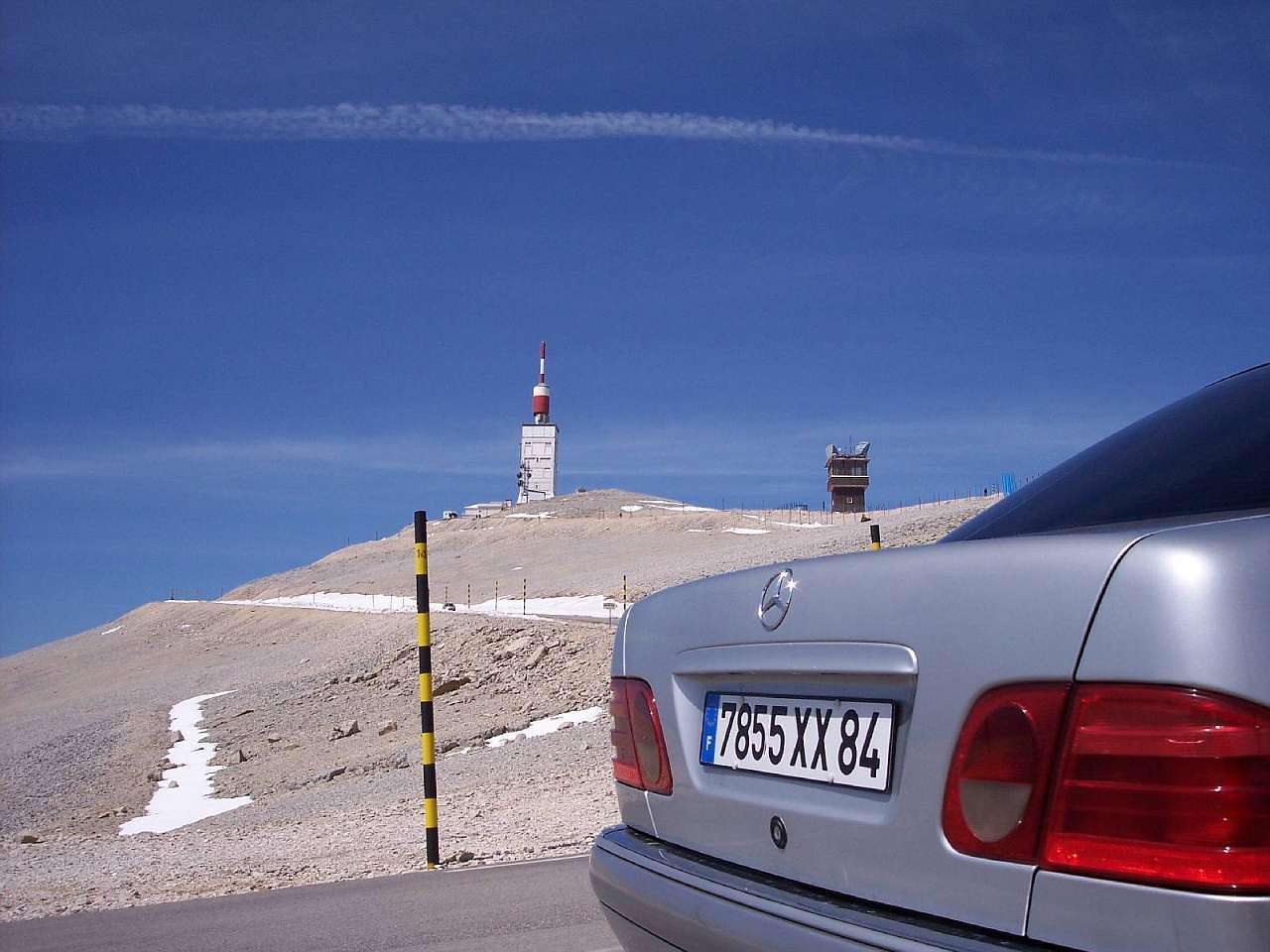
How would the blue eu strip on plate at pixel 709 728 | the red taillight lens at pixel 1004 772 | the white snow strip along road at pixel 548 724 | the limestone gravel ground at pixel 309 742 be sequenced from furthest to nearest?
the white snow strip along road at pixel 548 724 < the limestone gravel ground at pixel 309 742 < the blue eu strip on plate at pixel 709 728 < the red taillight lens at pixel 1004 772

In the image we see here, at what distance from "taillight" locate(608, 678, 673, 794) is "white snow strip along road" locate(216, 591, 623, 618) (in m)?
19.0

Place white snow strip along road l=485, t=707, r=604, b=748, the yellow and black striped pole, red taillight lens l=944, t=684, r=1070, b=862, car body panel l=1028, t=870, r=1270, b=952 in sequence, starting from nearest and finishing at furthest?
1. car body panel l=1028, t=870, r=1270, b=952
2. red taillight lens l=944, t=684, r=1070, b=862
3. the yellow and black striped pole
4. white snow strip along road l=485, t=707, r=604, b=748

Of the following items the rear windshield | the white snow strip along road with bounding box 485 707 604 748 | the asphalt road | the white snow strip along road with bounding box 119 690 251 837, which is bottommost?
the white snow strip along road with bounding box 119 690 251 837

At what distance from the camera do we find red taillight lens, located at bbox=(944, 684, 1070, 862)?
1817 millimetres

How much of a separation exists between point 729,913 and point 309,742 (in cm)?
1837

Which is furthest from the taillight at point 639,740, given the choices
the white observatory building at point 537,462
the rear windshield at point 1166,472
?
the white observatory building at point 537,462

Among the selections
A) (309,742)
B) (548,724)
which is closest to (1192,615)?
(548,724)

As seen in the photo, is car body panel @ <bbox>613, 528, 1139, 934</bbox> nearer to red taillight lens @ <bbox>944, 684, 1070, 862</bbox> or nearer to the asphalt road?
red taillight lens @ <bbox>944, 684, 1070, 862</bbox>

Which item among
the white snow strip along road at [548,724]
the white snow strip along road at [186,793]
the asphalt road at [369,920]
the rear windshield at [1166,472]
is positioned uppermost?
the rear windshield at [1166,472]

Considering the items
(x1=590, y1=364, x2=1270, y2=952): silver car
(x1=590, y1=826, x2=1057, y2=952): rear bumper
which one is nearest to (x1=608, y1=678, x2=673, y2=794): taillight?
(x1=590, y1=364, x2=1270, y2=952): silver car

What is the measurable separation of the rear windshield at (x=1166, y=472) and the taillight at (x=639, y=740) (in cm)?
89

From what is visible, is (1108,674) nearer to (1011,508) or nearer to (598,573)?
(1011,508)

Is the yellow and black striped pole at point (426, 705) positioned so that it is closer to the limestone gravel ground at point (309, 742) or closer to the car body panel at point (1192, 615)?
the limestone gravel ground at point (309, 742)

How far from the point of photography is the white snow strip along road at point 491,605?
29.8m
